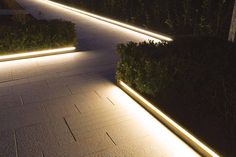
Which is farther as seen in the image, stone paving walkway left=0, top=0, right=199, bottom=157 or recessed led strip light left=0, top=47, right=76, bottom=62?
recessed led strip light left=0, top=47, right=76, bottom=62

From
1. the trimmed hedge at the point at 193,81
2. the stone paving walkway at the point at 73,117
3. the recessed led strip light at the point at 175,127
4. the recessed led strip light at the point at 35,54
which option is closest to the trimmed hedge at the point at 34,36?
the recessed led strip light at the point at 35,54

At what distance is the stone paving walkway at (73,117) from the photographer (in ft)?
13.8

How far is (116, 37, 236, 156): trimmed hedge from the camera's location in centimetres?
401

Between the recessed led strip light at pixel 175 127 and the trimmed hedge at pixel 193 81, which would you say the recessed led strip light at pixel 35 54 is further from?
the recessed led strip light at pixel 175 127

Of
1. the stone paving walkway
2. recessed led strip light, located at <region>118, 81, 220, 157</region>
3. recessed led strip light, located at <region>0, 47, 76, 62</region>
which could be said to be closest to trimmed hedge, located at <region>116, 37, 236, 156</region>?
recessed led strip light, located at <region>118, 81, 220, 157</region>

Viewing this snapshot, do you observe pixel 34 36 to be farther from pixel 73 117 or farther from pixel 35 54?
pixel 73 117

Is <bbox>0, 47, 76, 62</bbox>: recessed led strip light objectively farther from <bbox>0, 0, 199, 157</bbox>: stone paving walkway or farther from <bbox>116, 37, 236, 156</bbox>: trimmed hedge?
<bbox>116, 37, 236, 156</bbox>: trimmed hedge

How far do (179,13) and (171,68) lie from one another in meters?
7.35

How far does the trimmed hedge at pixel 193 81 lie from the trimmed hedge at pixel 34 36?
382cm

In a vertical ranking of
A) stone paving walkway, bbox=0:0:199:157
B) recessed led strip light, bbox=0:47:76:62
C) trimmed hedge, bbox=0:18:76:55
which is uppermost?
trimmed hedge, bbox=0:18:76:55

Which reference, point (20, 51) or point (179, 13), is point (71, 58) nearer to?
point (20, 51)

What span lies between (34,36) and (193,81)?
6.29 m


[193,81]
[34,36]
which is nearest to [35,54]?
[34,36]

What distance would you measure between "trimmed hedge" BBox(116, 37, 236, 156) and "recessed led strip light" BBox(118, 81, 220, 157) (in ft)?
0.34
